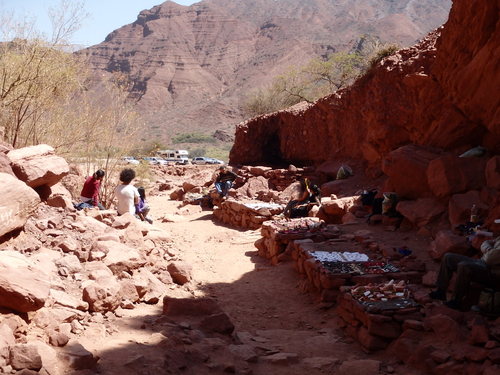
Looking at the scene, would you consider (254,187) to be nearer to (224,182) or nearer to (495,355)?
(224,182)

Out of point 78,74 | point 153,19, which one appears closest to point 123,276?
point 78,74

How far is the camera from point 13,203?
15.1 ft

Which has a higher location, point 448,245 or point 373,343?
point 448,245

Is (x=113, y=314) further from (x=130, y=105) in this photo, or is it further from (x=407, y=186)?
(x=130, y=105)

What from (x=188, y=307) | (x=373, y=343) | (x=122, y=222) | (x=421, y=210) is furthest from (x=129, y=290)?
(x=421, y=210)

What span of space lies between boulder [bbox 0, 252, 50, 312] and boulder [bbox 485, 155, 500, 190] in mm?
6286

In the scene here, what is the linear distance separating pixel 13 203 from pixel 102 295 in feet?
4.14

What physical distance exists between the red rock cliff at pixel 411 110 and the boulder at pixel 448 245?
213cm

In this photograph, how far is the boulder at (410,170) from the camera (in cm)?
847

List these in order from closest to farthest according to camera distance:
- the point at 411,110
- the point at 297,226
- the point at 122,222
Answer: the point at 122,222 → the point at 297,226 → the point at 411,110

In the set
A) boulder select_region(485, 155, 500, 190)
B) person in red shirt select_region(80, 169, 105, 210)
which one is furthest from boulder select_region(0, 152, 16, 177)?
boulder select_region(485, 155, 500, 190)

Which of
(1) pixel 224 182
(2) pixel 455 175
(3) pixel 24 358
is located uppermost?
(2) pixel 455 175

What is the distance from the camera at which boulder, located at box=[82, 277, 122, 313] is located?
438 centimetres

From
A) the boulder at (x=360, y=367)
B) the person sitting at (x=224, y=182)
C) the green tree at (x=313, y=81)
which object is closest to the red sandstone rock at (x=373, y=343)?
the boulder at (x=360, y=367)
